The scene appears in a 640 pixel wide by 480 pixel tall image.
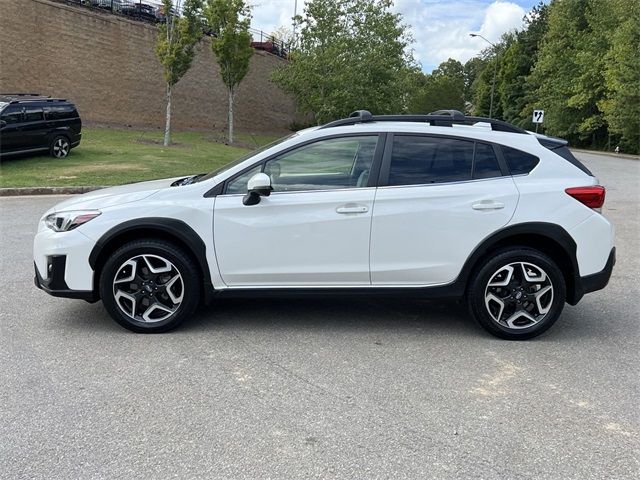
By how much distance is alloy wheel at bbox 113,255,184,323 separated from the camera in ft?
14.4

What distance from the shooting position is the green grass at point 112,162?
13.6 meters

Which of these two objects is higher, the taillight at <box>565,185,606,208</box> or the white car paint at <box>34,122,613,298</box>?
the taillight at <box>565,185,606,208</box>

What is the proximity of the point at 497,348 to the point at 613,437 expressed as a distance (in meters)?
1.28

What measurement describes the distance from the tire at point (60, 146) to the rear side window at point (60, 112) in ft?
1.92

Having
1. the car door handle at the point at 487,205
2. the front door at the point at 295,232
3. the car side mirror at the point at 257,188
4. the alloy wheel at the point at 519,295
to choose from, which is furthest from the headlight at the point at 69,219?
the alloy wheel at the point at 519,295

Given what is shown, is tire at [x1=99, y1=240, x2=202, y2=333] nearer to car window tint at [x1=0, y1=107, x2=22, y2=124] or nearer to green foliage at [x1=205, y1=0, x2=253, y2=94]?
car window tint at [x1=0, y1=107, x2=22, y2=124]

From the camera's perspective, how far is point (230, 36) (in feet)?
84.6

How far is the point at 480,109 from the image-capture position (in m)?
88.4

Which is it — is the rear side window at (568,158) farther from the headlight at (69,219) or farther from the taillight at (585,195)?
the headlight at (69,219)

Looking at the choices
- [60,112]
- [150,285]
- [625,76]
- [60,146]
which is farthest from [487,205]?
[625,76]

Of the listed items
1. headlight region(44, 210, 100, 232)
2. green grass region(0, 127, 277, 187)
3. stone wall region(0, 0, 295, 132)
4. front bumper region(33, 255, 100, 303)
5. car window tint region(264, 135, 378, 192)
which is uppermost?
stone wall region(0, 0, 295, 132)

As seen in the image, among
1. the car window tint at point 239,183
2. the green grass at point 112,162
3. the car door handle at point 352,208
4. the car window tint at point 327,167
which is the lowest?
the green grass at point 112,162

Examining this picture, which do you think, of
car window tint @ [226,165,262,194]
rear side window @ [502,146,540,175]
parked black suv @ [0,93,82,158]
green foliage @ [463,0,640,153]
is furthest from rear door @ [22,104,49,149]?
green foliage @ [463,0,640,153]

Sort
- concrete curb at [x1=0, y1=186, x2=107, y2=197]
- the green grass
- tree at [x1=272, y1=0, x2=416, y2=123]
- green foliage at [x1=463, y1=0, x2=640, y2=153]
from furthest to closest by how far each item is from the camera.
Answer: green foliage at [x1=463, y1=0, x2=640, y2=153] < tree at [x1=272, y1=0, x2=416, y2=123] < the green grass < concrete curb at [x1=0, y1=186, x2=107, y2=197]
